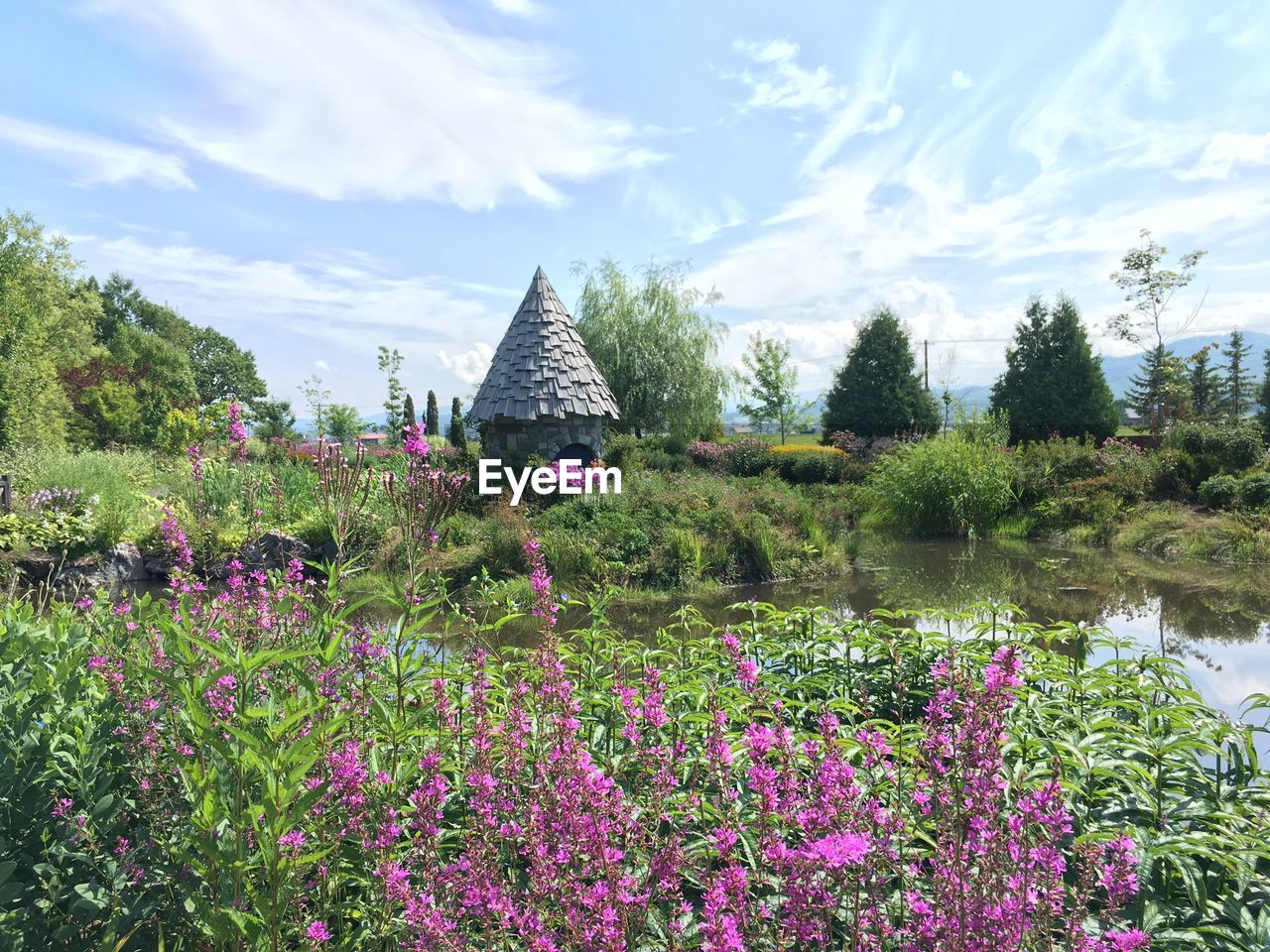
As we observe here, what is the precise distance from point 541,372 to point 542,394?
42cm

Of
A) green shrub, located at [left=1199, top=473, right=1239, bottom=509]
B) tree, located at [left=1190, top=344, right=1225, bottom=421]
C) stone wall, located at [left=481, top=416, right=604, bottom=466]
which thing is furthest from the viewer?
tree, located at [left=1190, top=344, right=1225, bottom=421]

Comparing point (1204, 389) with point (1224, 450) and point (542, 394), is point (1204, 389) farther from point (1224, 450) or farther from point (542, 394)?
point (542, 394)

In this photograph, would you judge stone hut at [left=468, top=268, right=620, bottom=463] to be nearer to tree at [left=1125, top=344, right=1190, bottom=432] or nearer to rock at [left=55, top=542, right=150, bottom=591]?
rock at [left=55, top=542, right=150, bottom=591]

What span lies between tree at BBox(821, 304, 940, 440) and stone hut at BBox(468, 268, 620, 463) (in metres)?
11.4

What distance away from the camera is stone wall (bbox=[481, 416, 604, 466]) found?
12.8 meters

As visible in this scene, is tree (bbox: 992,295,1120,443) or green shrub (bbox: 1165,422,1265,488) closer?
green shrub (bbox: 1165,422,1265,488)

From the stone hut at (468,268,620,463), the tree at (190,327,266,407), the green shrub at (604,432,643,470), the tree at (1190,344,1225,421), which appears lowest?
the green shrub at (604,432,643,470)

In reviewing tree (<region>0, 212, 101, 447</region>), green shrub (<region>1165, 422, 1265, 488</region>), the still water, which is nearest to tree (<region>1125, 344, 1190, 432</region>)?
green shrub (<region>1165, 422, 1265, 488</region>)

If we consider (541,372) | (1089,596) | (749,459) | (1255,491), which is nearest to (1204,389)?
(1255,491)

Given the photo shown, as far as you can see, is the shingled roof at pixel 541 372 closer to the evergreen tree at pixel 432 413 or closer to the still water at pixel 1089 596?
the still water at pixel 1089 596

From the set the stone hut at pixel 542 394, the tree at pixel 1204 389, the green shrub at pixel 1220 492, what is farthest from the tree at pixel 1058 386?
the tree at pixel 1204 389

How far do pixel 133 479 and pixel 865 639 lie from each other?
58.3 feet

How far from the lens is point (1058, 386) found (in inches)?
792

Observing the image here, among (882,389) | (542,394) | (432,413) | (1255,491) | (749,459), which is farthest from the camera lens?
(432,413)
